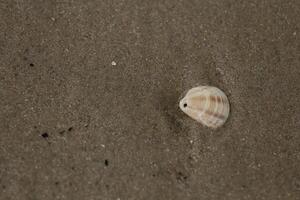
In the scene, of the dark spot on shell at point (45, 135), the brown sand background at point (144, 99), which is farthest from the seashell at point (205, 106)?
the dark spot on shell at point (45, 135)

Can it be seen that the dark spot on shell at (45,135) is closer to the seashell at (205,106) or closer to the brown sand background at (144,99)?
the brown sand background at (144,99)

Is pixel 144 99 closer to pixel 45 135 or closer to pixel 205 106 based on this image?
pixel 205 106

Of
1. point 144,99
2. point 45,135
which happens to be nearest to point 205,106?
point 144,99

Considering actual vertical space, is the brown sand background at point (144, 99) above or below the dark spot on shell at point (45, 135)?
above

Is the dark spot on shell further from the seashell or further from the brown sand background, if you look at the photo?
the seashell

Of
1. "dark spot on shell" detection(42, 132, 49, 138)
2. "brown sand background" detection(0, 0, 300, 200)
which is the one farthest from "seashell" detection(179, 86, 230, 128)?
"dark spot on shell" detection(42, 132, 49, 138)

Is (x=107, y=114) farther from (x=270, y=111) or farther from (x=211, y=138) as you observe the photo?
(x=270, y=111)
